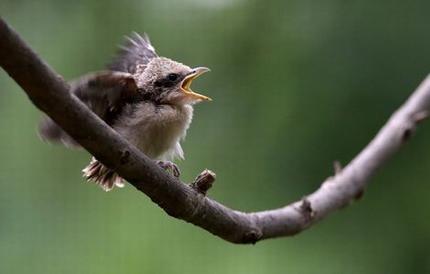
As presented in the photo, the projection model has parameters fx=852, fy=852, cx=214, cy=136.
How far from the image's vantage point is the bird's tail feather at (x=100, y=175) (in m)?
2.18

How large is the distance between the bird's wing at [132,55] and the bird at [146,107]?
0.08 meters

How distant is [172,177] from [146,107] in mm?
377

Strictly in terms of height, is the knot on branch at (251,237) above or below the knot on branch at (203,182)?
→ below

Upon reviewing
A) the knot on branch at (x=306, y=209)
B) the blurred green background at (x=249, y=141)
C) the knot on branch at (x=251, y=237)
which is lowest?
the blurred green background at (x=249, y=141)

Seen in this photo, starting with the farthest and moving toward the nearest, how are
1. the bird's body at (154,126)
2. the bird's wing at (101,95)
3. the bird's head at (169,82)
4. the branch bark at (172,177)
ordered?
the bird's head at (169,82) < the bird's body at (154,126) < the bird's wing at (101,95) < the branch bark at (172,177)

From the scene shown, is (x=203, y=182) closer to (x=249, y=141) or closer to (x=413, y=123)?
(x=413, y=123)

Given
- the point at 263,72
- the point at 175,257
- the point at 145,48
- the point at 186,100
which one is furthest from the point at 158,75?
the point at 263,72

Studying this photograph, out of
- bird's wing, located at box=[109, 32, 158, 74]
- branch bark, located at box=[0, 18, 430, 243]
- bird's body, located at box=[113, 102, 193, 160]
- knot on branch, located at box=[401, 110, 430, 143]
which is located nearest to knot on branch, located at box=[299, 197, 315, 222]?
branch bark, located at box=[0, 18, 430, 243]

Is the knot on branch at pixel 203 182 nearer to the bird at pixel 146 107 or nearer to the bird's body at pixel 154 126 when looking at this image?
the bird at pixel 146 107

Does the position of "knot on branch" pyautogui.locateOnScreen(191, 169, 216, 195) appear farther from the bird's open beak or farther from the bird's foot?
the bird's open beak

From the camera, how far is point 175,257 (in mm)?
3604

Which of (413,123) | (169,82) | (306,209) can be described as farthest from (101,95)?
(413,123)

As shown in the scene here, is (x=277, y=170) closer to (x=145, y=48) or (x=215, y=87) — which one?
(x=215, y=87)

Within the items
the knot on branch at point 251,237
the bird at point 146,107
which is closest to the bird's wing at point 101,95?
the bird at point 146,107
